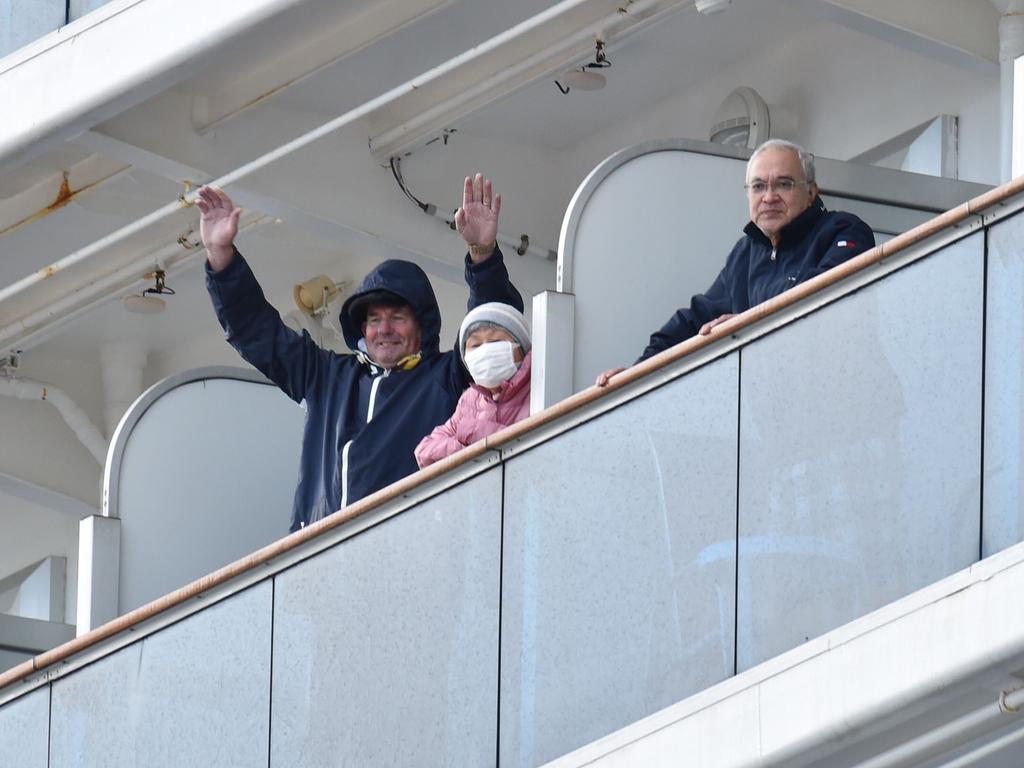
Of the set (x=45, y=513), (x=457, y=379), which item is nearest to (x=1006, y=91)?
(x=457, y=379)

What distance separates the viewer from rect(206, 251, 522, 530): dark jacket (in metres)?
7.55

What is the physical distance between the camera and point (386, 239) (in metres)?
10.3

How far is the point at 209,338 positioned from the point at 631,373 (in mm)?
6809

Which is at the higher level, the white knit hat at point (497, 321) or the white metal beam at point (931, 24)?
the white metal beam at point (931, 24)

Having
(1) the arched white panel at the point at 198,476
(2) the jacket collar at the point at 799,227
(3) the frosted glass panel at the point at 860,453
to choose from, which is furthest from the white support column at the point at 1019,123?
(1) the arched white panel at the point at 198,476

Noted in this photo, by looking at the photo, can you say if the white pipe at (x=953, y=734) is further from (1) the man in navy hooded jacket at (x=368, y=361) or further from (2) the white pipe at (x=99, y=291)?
(2) the white pipe at (x=99, y=291)

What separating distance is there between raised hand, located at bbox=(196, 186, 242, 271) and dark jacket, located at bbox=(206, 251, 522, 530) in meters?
0.04

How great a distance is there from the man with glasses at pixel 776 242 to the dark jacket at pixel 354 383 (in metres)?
0.79

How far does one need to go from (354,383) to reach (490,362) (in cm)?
74

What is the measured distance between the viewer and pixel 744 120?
10.3 m

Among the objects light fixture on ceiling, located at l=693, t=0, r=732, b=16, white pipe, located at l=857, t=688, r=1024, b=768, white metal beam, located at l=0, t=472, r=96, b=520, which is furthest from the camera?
white metal beam, located at l=0, t=472, r=96, b=520

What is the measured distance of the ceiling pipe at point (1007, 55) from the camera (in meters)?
9.02

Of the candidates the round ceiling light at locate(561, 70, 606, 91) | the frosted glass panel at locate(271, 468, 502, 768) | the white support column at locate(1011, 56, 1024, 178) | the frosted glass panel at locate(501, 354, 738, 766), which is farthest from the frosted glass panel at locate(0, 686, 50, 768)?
the round ceiling light at locate(561, 70, 606, 91)

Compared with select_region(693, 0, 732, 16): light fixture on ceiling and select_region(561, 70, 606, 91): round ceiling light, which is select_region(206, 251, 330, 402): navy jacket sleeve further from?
select_region(561, 70, 606, 91): round ceiling light
